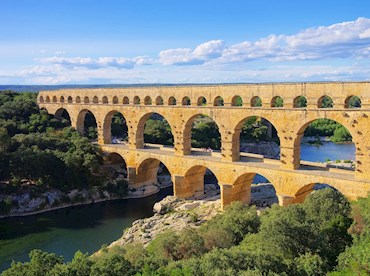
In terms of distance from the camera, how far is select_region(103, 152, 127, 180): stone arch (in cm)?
3234

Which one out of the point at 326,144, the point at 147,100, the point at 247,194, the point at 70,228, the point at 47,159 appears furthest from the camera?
the point at 326,144

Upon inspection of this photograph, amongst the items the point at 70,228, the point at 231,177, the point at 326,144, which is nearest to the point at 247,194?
the point at 231,177

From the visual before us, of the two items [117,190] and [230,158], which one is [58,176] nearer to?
[117,190]

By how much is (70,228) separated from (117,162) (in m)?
10.1

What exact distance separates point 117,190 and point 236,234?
585 inches

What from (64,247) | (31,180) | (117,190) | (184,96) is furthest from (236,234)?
(31,180)

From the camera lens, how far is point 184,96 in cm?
2588

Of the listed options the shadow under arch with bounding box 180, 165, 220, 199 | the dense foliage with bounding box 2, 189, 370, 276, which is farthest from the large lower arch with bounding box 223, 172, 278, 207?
the dense foliage with bounding box 2, 189, 370, 276

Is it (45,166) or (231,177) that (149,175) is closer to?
(45,166)

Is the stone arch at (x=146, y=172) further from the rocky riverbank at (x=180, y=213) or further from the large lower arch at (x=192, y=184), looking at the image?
the rocky riverbank at (x=180, y=213)

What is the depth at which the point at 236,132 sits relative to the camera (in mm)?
23406

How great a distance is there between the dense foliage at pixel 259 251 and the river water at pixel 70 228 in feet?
21.3

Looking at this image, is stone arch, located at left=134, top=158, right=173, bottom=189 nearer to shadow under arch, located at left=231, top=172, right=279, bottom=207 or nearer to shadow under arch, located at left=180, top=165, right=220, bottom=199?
shadow under arch, located at left=180, top=165, right=220, bottom=199

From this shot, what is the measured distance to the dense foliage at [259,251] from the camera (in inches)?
419
